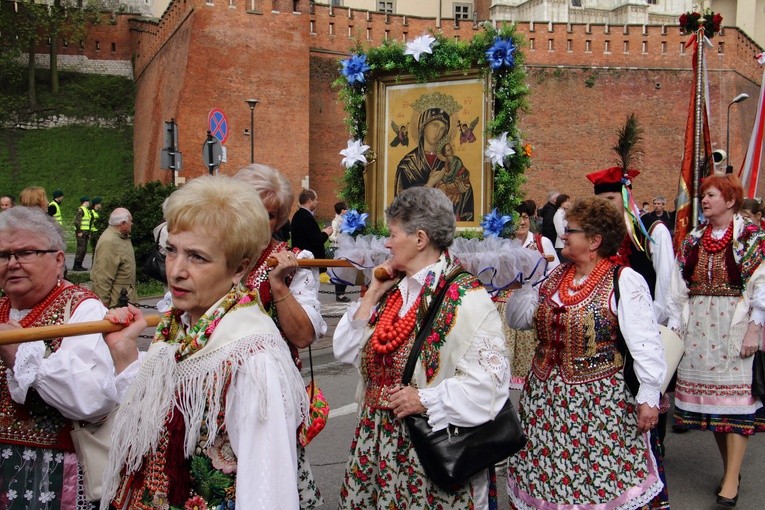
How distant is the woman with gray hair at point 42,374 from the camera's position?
9.21 feet

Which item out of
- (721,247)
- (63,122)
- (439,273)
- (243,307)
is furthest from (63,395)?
(63,122)

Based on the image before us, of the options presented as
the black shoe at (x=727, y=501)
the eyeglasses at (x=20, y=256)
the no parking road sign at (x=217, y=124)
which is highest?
the no parking road sign at (x=217, y=124)

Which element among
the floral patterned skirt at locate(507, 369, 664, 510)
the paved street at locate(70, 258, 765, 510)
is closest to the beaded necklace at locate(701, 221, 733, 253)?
the paved street at locate(70, 258, 765, 510)

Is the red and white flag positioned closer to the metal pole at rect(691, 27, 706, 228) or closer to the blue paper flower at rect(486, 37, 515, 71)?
the metal pole at rect(691, 27, 706, 228)

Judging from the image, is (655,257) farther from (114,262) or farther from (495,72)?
(114,262)

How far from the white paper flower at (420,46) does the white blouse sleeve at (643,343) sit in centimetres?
180

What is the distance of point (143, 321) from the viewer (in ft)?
9.16

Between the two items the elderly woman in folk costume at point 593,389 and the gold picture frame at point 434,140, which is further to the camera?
the gold picture frame at point 434,140

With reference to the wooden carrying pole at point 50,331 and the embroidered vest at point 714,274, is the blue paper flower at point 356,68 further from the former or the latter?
the wooden carrying pole at point 50,331

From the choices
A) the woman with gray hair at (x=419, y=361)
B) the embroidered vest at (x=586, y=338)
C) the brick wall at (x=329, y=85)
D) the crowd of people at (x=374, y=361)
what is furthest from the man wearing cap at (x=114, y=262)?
the brick wall at (x=329, y=85)

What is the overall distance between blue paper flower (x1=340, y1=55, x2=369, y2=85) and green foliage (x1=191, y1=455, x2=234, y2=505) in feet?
10.3

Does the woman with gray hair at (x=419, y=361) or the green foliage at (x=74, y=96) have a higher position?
the green foliage at (x=74, y=96)

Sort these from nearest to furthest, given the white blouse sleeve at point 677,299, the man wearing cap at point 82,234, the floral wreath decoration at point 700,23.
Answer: the white blouse sleeve at point 677,299 → the floral wreath decoration at point 700,23 → the man wearing cap at point 82,234

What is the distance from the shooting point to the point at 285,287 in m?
3.36
